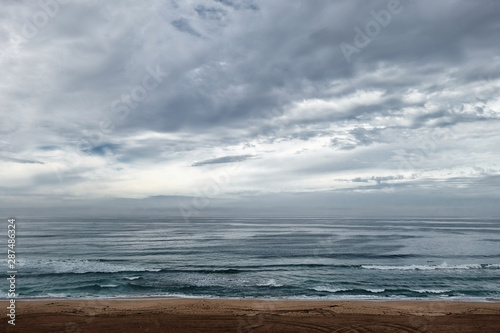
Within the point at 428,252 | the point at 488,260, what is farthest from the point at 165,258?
the point at 488,260

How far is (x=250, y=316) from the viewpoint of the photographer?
698 inches

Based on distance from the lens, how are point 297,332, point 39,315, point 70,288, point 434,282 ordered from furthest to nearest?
1. point 434,282
2. point 70,288
3. point 39,315
4. point 297,332

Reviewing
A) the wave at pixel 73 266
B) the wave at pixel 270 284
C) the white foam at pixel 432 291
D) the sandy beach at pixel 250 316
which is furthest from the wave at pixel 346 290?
the wave at pixel 73 266

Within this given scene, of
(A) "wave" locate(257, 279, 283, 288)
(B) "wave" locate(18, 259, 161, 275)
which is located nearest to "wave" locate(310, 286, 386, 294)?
(A) "wave" locate(257, 279, 283, 288)

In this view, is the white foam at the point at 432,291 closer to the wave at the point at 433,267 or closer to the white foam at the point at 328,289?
the white foam at the point at 328,289

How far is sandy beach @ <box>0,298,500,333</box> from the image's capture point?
16.0 m

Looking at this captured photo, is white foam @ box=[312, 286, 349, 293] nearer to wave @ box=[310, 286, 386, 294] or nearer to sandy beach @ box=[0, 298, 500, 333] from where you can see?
wave @ box=[310, 286, 386, 294]

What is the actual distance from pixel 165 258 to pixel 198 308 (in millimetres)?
23988

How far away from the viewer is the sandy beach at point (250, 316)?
1598 cm

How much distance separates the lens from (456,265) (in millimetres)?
38375

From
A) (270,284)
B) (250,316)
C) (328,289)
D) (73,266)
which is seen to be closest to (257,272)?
(270,284)

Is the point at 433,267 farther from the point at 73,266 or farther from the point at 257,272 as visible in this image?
the point at 73,266

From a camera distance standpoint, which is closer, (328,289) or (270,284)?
(328,289)

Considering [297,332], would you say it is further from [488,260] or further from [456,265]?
[488,260]
